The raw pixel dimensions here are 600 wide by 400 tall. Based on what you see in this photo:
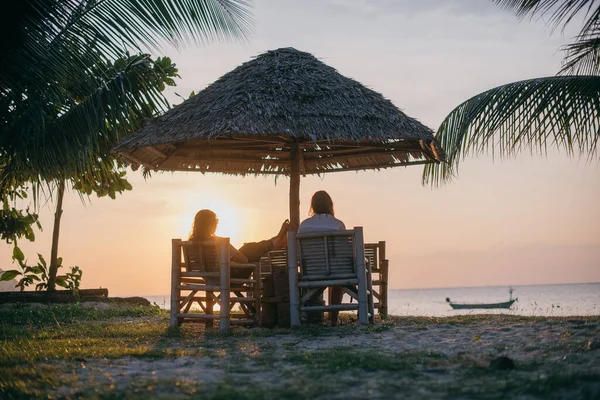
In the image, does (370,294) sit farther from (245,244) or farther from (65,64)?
(65,64)

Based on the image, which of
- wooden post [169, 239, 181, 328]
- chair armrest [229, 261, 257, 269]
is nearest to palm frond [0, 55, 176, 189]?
wooden post [169, 239, 181, 328]

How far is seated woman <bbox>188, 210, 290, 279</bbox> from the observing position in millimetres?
7512

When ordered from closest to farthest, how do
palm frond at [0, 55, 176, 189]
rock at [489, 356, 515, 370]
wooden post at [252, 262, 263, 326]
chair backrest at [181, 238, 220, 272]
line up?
rock at [489, 356, 515, 370]
chair backrest at [181, 238, 220, 272]
wooden post at [252, 262, 263, 326]
palm frond at [0, 55, 176, 189]

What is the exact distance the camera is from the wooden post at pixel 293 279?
7.16m

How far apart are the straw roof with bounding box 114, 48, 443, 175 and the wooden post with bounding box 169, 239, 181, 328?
4.07 ft

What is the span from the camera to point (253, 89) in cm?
846

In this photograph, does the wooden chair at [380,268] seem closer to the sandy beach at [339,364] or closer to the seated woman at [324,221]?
the seated woman at [324,221]

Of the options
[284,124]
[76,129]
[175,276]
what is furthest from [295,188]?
[76,129]

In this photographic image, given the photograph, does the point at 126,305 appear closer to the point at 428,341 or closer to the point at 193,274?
the point at 193,274

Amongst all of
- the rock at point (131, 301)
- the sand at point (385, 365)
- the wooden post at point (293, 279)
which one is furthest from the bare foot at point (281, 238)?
the rock at point (131, 301)

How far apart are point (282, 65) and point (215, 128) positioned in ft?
5.89

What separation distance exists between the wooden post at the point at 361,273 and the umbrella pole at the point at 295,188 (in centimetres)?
185

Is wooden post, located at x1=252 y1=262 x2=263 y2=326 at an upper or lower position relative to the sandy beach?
upper

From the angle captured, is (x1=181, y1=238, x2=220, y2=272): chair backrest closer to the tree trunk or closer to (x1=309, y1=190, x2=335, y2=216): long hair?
(x1=309, y1=190, x2=335, y2=216): long hair
